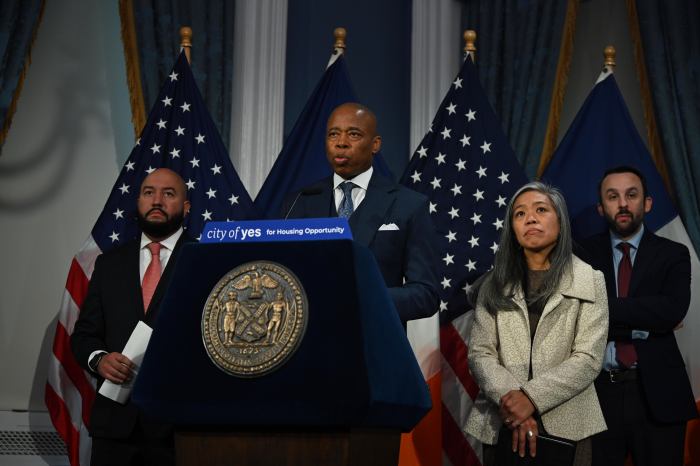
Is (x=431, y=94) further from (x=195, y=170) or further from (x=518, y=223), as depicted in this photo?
(x=518, y=223)

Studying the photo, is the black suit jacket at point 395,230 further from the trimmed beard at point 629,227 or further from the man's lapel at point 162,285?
the trimmed beard at point 629,227

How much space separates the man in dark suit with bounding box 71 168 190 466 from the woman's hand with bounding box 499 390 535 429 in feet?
3.95

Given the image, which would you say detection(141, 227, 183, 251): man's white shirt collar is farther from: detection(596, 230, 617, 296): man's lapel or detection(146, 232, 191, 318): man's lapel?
detection(596, 230, 617, 296): man's lapel

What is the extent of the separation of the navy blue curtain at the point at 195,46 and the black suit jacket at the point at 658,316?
87.8 inches

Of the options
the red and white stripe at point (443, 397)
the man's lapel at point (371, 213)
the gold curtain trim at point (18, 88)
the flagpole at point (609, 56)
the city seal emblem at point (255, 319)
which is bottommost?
the red and white stripe at point (443, 397)

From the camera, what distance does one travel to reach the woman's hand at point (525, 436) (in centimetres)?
254

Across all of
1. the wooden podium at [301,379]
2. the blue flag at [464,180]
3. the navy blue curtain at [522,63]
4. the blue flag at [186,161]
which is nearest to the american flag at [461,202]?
the blue flag at [464,180]

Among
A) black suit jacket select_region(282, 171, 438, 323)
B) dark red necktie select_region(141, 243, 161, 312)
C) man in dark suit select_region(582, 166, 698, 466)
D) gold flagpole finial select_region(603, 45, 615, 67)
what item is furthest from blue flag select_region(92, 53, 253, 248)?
gold flagpole finial select_region(603, 45, 615, 67)

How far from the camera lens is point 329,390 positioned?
1667 millimetres

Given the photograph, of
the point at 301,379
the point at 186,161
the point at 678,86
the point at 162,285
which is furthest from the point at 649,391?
the point at 186,161

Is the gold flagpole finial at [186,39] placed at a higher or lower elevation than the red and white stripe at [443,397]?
higher

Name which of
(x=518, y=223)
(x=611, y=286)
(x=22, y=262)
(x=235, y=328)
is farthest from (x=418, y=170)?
(x=235, y=328)

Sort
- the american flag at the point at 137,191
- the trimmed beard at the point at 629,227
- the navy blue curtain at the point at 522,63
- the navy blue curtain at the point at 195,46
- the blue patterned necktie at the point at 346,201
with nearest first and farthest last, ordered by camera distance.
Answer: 1. the blue patterned necktie at the point at 346,201
2. the trimmed beard at the point at 629,227
3. the american flag at the point at 137,191
4. the navy blue curtain at the point at 195,46
5. the navy blue curtain at the point at 522,63

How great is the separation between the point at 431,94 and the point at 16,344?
8.80 ft
